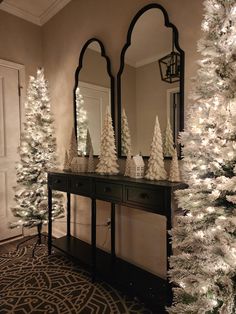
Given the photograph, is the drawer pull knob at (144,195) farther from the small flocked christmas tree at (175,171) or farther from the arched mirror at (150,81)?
the arched mirror at (150,81)

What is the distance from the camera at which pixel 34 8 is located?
345 cm

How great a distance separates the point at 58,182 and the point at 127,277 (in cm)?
132

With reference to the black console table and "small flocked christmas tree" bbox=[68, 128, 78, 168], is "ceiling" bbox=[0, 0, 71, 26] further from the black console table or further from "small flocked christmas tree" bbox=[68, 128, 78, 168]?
the black console table

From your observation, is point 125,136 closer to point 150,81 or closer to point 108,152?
point 108,152

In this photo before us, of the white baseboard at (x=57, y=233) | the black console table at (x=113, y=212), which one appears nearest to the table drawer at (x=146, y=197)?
the black console table at (x=113, y=212)

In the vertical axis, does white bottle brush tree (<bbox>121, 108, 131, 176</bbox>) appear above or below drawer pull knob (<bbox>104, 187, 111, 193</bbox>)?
above

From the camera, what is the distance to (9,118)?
11.4ft

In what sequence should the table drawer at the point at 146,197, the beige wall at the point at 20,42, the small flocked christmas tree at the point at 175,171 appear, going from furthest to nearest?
the beige wall at the point at 20,42
the small flocked christmas tree at the point at 175,171
the table drawer at the point at 146,197

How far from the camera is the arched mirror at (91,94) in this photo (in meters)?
2.71

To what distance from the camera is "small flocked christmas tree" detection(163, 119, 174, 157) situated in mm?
2125

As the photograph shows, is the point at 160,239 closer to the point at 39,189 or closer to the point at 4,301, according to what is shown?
the point at 4,301

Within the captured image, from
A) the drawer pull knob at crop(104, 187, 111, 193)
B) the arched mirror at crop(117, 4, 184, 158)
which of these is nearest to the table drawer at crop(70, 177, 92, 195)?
the drawer pull knob at crop(104, 187, 111, 193)

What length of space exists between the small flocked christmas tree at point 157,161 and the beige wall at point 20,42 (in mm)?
2585

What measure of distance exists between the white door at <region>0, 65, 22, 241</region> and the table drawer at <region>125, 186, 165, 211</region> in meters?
2.23
